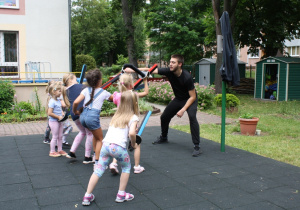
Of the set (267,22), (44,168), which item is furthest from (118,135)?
(267,22)

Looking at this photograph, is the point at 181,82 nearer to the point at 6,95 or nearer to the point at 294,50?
the point at 6,95

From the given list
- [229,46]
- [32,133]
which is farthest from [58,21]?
[229,46]

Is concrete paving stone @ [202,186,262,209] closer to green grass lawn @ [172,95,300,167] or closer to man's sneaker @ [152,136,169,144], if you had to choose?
green grass lawn @ [172,95,300,167]

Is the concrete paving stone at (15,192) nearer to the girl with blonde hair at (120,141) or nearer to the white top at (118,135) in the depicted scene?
the girl with blonde hair at (120,141)

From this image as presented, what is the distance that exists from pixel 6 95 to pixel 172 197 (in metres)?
9.17

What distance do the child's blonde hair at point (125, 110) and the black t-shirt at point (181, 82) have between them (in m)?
2.52

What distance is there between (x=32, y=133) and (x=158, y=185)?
206 inches

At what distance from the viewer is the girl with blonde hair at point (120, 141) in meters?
3.78

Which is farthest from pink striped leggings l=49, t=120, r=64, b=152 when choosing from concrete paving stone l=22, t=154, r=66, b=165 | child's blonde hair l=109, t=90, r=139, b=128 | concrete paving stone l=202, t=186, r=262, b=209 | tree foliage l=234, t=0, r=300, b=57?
tree foliage l=234, t=0, r=300, b=57

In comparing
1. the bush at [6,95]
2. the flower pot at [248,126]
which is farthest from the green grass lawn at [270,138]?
the bush at [6,95]

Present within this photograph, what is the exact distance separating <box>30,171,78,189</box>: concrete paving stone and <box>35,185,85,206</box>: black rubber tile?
17 cm

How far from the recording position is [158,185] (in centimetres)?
455

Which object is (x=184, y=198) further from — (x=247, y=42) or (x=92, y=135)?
(x=247, y=42)

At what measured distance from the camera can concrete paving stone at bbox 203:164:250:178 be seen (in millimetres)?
5012
